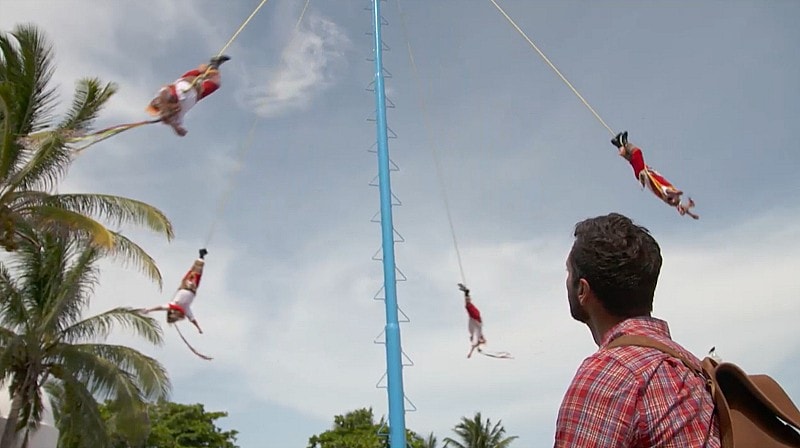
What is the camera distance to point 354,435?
1436 inches

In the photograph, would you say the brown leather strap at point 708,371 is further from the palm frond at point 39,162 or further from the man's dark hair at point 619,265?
the palm frond at point 39,162

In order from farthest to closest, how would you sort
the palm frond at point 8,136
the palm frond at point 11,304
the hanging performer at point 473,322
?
1. the palm frond at point 11,304
2. the palm frond at point 8,136
3. the hanging performer at point 473,322

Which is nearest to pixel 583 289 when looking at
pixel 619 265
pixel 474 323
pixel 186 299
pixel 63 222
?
pixel 619 265

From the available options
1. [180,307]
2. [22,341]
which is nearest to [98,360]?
[22,341]

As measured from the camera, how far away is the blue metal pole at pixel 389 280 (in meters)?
7.95

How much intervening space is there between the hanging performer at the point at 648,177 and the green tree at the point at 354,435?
30358 millimetres

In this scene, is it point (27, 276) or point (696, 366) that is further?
point (27, 276)

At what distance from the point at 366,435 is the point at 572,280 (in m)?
35.8

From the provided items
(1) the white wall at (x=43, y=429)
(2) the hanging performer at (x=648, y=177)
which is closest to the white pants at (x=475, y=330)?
(2) the hanging performer at (x=648, y=177)

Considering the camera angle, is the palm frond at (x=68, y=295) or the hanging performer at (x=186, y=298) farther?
the palm frond at (x=68, y=295)

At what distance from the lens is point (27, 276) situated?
1526 cm

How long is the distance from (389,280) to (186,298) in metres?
4.29

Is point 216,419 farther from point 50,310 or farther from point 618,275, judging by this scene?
point 618,275

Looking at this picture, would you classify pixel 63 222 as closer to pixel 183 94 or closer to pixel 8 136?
pixel 8 136
